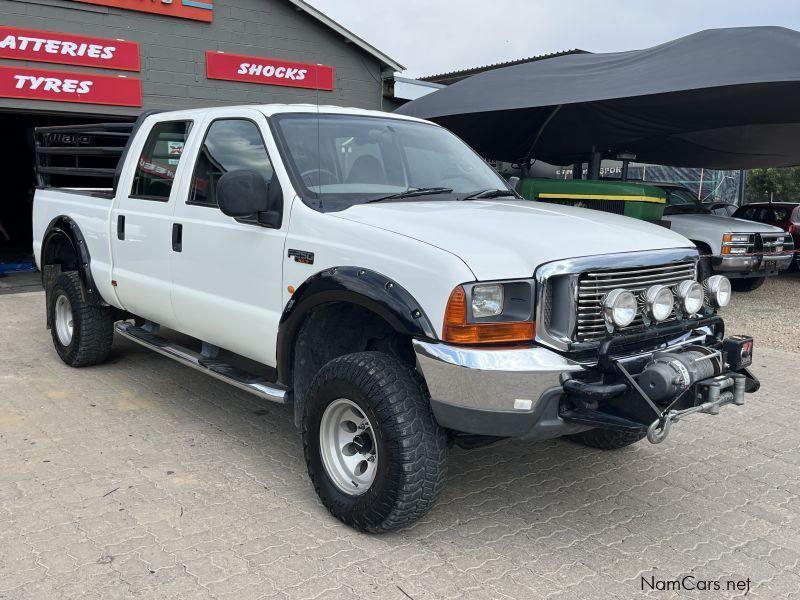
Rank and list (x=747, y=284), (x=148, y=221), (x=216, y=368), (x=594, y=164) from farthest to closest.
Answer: (x=594, y=164), (x=747, y=284), (x=148, y=221), (x=216, y=368)

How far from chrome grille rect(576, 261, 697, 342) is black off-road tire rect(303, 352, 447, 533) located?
761 mm

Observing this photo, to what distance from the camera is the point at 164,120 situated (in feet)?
16.2

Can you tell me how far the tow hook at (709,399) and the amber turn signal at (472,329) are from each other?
0.62 metres

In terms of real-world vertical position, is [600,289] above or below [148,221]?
below

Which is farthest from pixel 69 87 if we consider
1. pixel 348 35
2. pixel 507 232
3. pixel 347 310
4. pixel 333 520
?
pixel 507 232

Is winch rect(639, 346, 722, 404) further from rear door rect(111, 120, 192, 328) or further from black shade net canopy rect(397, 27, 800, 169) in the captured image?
black shade net canopy rect(397, 27, 800, 169)

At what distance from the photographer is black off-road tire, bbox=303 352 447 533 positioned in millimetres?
3029

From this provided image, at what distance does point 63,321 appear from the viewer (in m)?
6.14

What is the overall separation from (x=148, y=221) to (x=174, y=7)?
7987 mm

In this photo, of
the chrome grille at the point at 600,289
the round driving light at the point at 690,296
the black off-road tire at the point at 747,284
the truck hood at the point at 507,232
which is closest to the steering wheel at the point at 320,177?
the truck hood at the point at 507,232

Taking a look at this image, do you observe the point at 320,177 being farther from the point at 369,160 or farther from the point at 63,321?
the point at 63,321

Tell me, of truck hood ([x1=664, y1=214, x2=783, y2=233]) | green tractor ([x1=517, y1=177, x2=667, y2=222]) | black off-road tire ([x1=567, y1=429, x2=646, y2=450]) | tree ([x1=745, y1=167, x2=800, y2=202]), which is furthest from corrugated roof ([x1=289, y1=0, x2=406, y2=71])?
tree ([x1=745, y1=167, x2=800, y2=202])

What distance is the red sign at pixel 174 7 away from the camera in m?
→ 10.8

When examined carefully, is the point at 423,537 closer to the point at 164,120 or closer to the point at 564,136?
the point at 164,120
